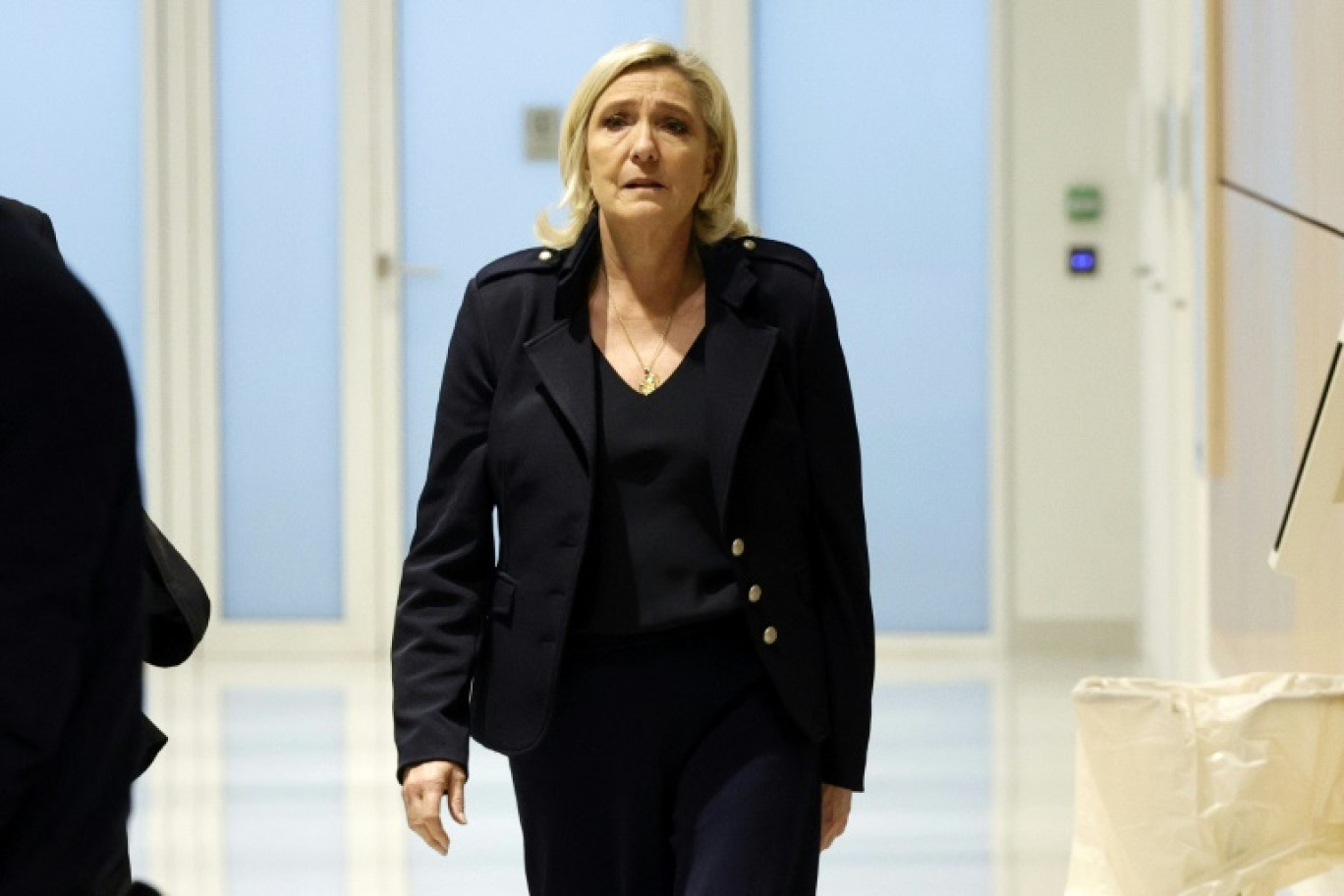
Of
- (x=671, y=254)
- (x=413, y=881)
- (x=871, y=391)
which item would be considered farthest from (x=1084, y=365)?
(x=671, y=254)

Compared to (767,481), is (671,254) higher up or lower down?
higher up

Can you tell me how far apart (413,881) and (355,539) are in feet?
15.0

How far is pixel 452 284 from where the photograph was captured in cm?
984

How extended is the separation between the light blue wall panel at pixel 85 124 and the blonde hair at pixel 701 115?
23.5ft

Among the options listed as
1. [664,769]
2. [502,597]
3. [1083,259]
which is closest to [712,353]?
[502,597]

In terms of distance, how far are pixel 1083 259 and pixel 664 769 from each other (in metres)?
6.88

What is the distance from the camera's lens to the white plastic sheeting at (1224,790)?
11.3 feet

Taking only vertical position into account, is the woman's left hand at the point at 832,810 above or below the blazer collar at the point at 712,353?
below

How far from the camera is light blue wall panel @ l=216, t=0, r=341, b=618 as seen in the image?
9.83 metres

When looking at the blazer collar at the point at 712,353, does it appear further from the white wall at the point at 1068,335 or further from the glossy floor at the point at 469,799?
the white wall at the point at 1068,335

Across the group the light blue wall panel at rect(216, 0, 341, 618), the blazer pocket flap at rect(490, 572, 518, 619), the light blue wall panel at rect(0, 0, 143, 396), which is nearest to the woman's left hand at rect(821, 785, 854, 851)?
the blazer pocket flap at rect(490, 572, 518, 619)

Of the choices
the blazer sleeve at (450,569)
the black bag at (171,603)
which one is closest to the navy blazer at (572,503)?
the blazer sleeve at (450,569)

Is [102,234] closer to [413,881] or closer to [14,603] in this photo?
[413,881]

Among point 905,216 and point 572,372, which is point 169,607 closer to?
point 572,372
